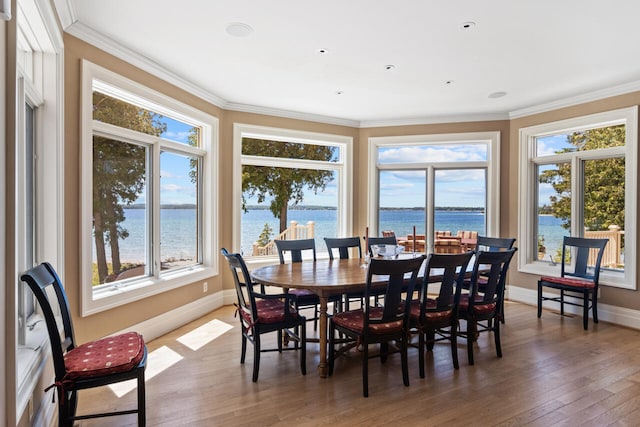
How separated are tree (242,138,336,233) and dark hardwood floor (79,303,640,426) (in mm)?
2359

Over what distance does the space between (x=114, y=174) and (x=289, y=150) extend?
265 cm

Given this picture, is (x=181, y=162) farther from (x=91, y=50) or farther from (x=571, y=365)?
(x=571, y=365)

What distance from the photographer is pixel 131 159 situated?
384 centimetres

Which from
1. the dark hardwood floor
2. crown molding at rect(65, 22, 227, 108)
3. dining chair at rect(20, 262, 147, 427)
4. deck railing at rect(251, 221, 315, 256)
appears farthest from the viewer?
deck railing at rect(251, 221, 315, 256)

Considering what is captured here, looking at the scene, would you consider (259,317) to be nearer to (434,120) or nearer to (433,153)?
(433,153)

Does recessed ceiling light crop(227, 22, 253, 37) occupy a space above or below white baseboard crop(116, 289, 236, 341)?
above

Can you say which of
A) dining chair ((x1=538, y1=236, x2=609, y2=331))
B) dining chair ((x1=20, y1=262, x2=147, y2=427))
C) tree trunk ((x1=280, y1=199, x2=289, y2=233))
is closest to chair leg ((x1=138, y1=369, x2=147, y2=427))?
dining chair ((x1=20, y1=262, x2=147, y2=427))

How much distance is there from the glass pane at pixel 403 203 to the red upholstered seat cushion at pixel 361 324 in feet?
10.7

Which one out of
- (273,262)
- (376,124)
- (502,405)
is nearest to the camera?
(502,405)

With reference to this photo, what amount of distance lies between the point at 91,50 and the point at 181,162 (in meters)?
1.59

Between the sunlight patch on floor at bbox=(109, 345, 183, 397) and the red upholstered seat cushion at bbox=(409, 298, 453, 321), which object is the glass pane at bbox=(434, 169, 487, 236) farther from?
the sunlight patch on floor at bbox=(109, 345, 183, 397)

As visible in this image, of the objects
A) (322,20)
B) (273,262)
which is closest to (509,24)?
(322,20)

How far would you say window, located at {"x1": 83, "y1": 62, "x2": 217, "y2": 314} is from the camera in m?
3.38

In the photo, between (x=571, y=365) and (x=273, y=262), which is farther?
(x=273, y=262)
